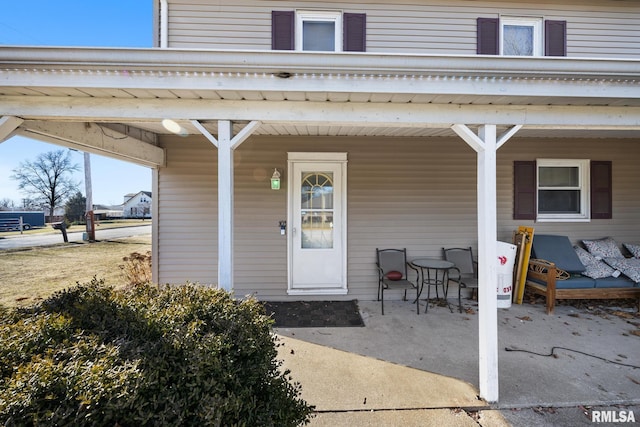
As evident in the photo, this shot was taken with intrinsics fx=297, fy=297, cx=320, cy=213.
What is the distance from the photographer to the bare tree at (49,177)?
3259 centimetres

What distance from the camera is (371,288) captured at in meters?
4.82

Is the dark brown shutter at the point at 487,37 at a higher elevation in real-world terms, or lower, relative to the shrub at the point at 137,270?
higher

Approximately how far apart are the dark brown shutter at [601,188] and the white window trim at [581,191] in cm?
7

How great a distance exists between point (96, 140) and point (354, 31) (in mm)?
4035

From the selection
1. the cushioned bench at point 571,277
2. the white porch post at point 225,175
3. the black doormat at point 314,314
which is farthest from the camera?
the cushioned bench at point 571,277

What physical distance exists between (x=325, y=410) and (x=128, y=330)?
5.07ft

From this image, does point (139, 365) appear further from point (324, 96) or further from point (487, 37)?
point (487, 37)

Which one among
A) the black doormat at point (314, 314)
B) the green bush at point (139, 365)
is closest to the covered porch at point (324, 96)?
the green bush at point (139, 365)

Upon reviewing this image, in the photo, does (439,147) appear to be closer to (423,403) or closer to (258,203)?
(258,203)

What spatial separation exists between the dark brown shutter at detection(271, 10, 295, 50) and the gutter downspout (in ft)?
5.43

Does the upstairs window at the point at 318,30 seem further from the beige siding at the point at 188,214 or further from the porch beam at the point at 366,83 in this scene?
the porch beam at the point at 366,83

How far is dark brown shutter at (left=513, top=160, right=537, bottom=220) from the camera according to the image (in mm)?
4957

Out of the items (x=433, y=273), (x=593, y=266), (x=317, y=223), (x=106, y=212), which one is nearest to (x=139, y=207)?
(x=106, y=212)

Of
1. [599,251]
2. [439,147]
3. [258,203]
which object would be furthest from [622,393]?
[258,203]
